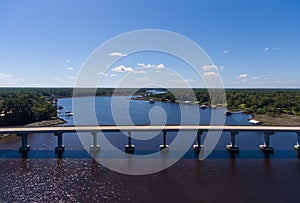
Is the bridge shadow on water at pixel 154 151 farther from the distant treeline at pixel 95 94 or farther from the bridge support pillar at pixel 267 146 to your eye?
the distant treeline at pixel 95 94

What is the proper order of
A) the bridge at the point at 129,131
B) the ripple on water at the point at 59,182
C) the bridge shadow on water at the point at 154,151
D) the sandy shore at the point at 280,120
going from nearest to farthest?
the ripple on water at the point at 59,182
the bridge shadow on water at the point at 154,151
the bridge at the point at 129,131
the sandy shore at the point at 280,120

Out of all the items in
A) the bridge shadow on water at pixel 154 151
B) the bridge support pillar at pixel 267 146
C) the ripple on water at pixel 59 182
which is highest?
the bridge support pillar at pixel 267 146

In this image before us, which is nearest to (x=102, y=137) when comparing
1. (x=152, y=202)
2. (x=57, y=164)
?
(x=57, y=164)

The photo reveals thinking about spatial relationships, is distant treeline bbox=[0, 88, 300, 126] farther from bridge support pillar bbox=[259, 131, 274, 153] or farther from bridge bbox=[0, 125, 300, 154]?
bridge support pillar bbox=[259, 131, 274, 153]

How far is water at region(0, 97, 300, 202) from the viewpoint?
40.5 feet

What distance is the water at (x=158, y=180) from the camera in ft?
40.5

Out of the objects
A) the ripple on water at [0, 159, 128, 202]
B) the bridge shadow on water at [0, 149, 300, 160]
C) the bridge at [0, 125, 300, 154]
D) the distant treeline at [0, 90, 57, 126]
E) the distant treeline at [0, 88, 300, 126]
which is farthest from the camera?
the distant treeline at [0, 88, 300, 126]

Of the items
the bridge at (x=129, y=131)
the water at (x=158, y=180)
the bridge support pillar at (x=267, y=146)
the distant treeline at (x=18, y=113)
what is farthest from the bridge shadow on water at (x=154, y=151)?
the distant treeline at (x=18, y=113)

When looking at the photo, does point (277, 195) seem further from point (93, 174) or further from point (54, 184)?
point (54, 184)

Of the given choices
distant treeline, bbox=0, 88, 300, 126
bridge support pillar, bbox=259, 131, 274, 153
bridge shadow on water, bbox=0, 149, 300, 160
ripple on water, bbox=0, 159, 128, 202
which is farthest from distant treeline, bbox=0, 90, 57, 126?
bridge support pillar, bbox=259, 131, 274, 153

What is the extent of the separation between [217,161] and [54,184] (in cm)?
1239

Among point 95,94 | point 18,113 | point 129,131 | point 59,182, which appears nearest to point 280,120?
point 129,131

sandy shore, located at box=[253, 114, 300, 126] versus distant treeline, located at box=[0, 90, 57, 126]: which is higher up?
distant treeline, located at box=[0, 90, 57, 126]

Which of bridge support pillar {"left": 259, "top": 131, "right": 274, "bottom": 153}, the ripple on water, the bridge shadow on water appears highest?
bridge support pillar {"left": 259, "top": 131, "right": 274, "bottom": 153}
